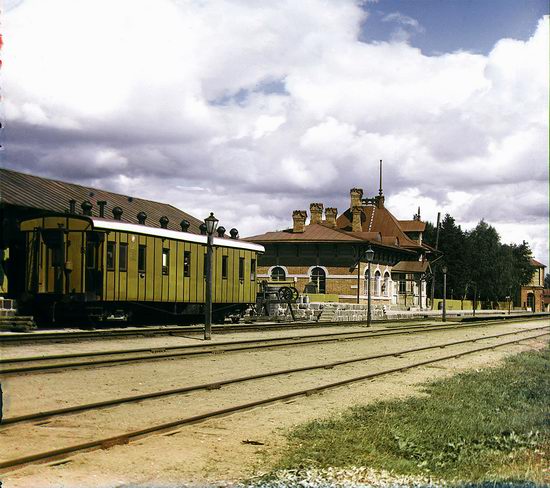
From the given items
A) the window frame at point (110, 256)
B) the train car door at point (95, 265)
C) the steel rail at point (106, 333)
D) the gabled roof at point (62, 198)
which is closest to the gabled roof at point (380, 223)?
the gabled roof at point (62, 198)

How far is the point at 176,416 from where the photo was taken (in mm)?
8156

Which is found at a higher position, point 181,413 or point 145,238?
point 145,238

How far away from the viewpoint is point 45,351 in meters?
14.4

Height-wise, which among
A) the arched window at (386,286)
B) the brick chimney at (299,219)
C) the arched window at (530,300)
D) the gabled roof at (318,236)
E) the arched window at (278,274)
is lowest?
the arched window at (530,300)

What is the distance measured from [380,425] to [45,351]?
8.94 m

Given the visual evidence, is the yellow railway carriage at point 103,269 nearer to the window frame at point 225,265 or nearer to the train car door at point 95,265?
the train car door at point 95,265

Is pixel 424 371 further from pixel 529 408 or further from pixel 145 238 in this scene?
pixel 145 238

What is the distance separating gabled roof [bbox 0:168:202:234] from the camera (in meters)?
26.6

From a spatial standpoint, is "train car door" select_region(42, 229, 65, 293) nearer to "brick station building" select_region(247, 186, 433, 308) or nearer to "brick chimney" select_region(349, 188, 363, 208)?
"brick station building" select_region(247, 186, 433, 308)

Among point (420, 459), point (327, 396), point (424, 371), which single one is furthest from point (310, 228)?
point (420, 459)

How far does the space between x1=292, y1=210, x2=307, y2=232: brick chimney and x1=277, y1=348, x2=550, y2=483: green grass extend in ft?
151

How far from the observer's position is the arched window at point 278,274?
183 feet

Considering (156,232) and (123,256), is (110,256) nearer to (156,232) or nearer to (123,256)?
(123,256)

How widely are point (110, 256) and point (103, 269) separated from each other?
496 millimetres
